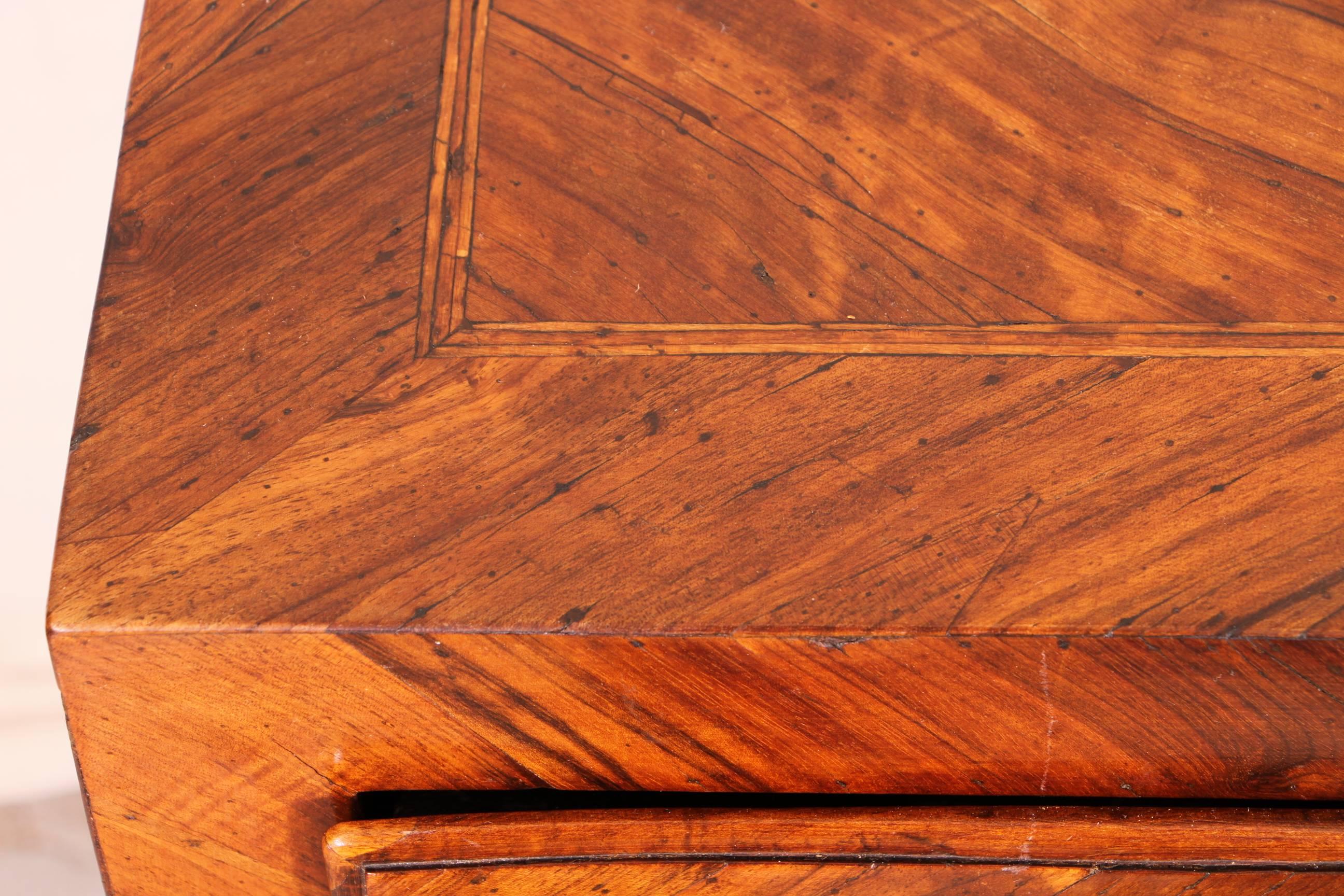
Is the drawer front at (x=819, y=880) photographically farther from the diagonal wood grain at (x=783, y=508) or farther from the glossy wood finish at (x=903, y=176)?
the glossy wood finish at (x=903, y=176)

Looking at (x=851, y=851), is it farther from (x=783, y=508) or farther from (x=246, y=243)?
(x=246, y=243)

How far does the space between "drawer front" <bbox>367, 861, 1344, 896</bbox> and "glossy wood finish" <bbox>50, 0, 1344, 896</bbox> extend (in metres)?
0.03

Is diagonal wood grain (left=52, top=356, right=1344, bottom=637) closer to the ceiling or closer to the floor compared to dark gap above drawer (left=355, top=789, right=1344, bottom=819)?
closer to the ceiling

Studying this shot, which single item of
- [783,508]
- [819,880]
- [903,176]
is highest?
[903,176]

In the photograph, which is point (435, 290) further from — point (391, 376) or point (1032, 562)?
point (1032, 562)

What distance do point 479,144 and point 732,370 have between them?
7.1 inches

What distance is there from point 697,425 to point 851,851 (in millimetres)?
190


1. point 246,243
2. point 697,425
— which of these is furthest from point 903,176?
point 246,243

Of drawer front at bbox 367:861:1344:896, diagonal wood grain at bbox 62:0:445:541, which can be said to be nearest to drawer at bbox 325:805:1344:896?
drawer front at bbox 367:861:1344:896

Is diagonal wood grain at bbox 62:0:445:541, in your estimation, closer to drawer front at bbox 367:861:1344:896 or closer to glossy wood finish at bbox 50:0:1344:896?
glossy wood finish at bbox 50:0:1344:896

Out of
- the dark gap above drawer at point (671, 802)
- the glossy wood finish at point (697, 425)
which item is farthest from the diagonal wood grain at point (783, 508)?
the dark gap above drawer at point (671, 802)

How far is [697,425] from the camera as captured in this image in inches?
22.8

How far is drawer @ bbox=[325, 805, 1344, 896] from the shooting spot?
560 mm

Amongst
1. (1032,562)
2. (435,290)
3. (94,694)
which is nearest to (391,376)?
(435,290)
